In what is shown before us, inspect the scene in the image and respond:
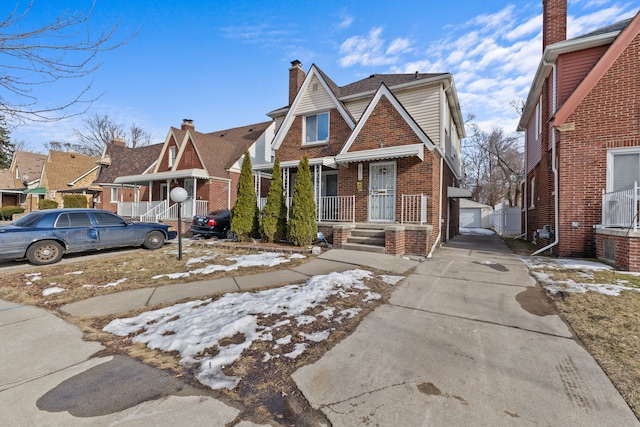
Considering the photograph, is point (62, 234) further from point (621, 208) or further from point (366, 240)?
point (621, 208)

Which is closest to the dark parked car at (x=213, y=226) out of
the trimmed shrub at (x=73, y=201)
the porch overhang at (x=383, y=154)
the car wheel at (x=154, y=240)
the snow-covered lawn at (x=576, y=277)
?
the car wheel at (x=154, y=240)

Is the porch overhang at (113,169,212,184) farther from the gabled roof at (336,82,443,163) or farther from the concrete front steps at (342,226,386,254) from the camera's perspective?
the concrete front steps at (342,226,386,254)

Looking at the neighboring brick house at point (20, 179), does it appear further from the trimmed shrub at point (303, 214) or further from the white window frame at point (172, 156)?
the trimmed shrub at point (303, 214)

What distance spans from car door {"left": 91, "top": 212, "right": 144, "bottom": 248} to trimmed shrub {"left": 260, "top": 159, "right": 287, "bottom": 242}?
4.30 meters

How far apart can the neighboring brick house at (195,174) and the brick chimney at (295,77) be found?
4.01 m

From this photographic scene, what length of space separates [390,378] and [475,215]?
35440mm

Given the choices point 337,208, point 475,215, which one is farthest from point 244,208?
point 475,215

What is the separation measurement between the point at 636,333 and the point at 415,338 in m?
2.63

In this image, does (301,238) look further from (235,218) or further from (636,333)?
(636,333)

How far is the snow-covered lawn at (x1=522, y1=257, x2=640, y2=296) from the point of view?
5.19m

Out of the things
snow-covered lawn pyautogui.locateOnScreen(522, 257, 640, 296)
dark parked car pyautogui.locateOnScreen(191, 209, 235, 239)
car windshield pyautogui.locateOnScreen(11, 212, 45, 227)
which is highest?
car windshield pyautogui.locateOnScreen(11, 212, 45, 227)

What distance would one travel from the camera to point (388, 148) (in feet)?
33.6

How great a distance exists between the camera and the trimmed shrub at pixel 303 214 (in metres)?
9.61

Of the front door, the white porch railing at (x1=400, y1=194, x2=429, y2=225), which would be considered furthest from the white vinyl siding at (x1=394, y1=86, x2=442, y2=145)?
the white porch railing at (x1=400, y1=194, x2=429, y2=225)
